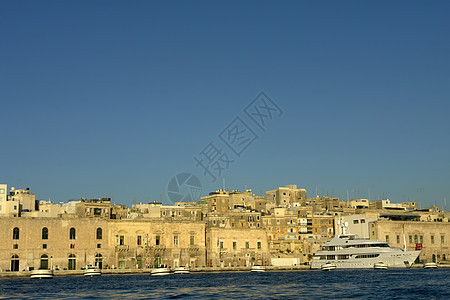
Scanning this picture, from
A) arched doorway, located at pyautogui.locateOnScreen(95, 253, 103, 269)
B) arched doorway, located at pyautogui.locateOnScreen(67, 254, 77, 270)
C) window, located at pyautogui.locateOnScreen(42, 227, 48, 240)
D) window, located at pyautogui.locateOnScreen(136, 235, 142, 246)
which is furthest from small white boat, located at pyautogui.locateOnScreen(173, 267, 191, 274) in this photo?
window, located at pyautogui.locateOnScreen(42, 227, 48, 240)

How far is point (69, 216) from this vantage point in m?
104

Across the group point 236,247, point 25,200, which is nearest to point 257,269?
point 236,247

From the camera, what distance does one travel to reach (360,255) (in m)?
111

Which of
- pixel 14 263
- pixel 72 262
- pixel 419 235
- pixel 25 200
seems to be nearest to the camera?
pixel 14 263

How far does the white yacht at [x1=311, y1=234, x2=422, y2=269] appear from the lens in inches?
4318

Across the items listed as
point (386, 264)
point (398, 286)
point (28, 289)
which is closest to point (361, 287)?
point (398, 286)

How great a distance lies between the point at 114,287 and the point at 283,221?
6071cm

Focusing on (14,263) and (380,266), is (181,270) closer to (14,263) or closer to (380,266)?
(14,263)

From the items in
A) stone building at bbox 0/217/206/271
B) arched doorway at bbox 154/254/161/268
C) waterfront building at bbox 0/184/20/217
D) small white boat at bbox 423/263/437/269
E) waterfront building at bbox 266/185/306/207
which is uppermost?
waterfront building at bbox 266/185/306/207

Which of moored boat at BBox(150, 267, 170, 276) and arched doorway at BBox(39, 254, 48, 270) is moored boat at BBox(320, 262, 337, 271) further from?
arched doorway at BBox(39, 254, 48, 270)

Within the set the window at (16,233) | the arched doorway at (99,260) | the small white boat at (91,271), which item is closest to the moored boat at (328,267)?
the arched doorway at (99,260)

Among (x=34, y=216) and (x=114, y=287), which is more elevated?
(x=34, y=216)

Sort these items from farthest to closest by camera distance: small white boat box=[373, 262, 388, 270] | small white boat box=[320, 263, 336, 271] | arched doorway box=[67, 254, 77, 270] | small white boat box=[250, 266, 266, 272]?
small white boat box=[320, 263, 336, 271], small white boat box=[250, 266, 266, 272], small white boat box=[373, 262, 388, 270], arched doorway box=[67, 254, 77, 270]

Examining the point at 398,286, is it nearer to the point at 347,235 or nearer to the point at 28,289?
the point at 28,289
